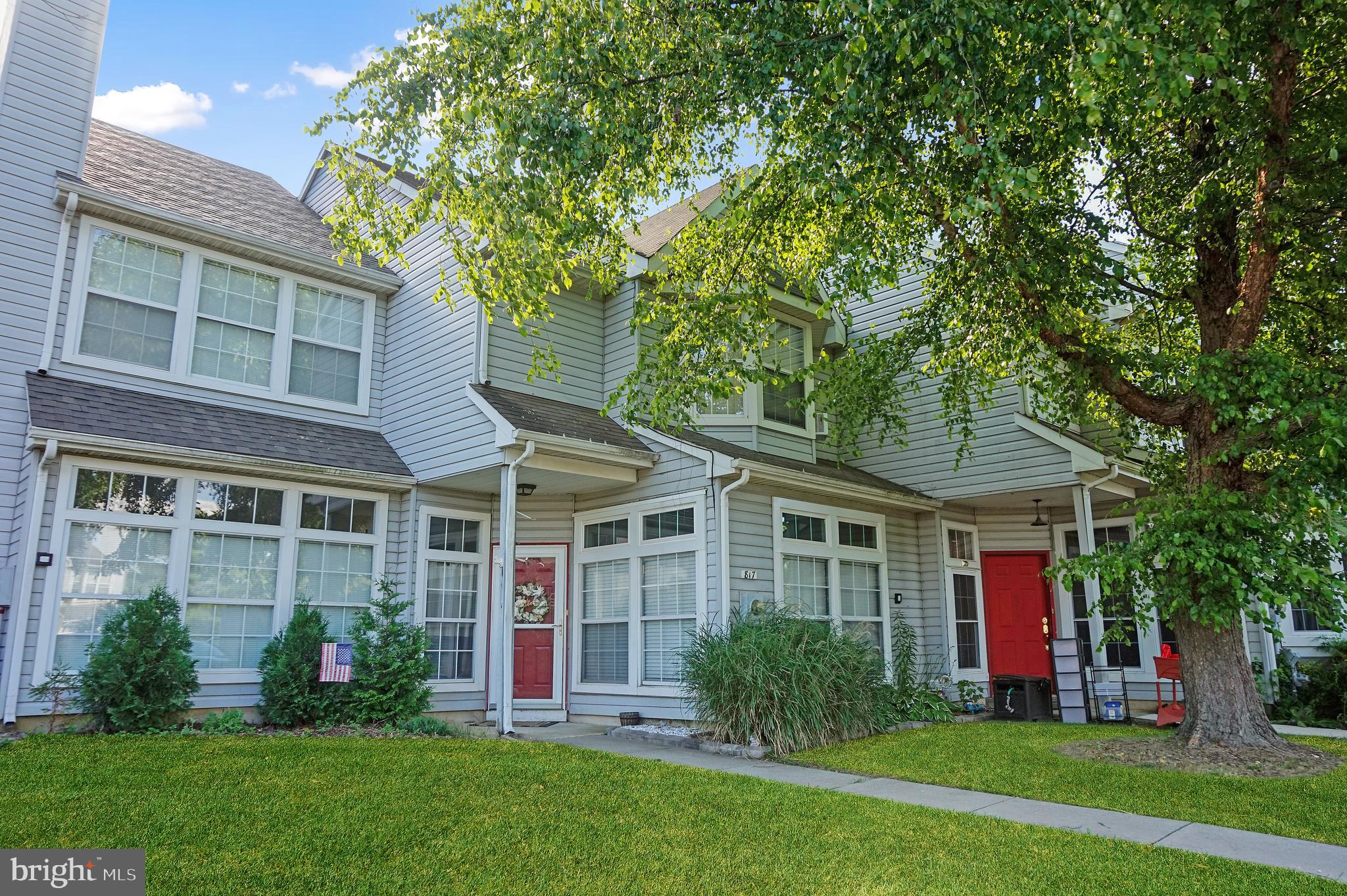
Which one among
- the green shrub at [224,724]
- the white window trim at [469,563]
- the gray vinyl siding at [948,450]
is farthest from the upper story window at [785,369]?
the green shrub at [224,724]

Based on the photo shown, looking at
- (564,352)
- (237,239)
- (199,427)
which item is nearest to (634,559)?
(564,352)

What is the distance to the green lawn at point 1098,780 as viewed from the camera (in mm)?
5543

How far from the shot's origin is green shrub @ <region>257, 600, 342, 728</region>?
8.79m

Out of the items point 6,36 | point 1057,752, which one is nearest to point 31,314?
point 6,36

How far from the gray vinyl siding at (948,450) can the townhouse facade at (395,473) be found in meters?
0.05

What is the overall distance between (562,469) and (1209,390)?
6.33 metres

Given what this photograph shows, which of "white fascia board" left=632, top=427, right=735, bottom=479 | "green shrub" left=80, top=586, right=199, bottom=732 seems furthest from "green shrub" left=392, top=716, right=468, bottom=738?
"white fascia board" left=632, top=427, right=735, bottom=479

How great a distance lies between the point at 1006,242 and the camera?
7516mm

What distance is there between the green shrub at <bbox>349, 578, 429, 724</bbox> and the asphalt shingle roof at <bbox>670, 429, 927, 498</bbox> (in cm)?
371

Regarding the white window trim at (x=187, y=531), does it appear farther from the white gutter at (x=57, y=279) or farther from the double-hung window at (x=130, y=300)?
the double-hung window at (x=130, y=300)

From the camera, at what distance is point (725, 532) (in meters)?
9.51

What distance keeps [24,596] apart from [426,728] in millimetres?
3860

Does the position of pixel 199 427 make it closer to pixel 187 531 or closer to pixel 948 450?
pixel 187 531

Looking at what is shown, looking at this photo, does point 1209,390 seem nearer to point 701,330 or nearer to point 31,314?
point 701,330
